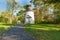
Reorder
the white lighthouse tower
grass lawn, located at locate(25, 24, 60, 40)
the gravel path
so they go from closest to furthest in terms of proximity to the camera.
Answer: the gravel path
grass lawn, located at locate(25, 24, 60, 40)
the white lighthouse tower

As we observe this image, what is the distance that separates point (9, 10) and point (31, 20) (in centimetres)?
1743

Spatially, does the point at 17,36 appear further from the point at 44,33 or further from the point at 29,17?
the point at 29,17

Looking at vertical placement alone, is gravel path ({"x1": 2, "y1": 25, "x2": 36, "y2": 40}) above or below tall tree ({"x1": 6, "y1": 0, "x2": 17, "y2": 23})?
below

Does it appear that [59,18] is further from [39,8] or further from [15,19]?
[15,19]

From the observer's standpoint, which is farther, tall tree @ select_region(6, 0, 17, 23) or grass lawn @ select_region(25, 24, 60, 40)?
tall tree @ select_region(6, 0, 17, 23)

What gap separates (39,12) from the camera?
188 ft

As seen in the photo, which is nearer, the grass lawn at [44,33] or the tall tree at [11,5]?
the grass lawn at [44,33]

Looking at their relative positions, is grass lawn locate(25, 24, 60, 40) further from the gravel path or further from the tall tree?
the tall tree

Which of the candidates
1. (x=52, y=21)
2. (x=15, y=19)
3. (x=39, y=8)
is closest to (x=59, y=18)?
(x=52, y=21)

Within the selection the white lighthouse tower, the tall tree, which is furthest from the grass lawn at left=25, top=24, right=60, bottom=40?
the tall tree

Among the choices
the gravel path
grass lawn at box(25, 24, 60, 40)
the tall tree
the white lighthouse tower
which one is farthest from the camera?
the tall tree

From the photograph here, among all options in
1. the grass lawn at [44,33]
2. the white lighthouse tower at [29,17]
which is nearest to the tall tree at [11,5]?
the white lighthouse tower at [29,17]

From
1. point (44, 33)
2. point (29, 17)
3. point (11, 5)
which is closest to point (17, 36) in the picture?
point (44, 33)

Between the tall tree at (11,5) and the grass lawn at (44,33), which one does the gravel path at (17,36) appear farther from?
the tall tree at (11,5)
